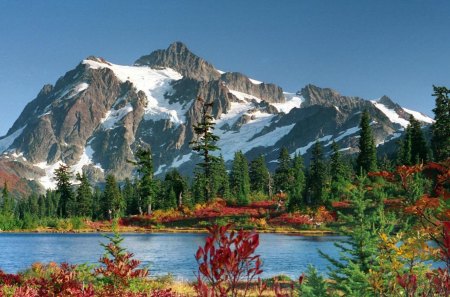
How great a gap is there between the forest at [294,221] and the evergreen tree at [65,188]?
26cm

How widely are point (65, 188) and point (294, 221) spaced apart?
48.7m

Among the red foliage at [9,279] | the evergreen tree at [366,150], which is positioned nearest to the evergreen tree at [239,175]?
A: the evergreen tree at [366,150]

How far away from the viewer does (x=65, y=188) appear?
89188 millimetres

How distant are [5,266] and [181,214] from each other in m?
39.2

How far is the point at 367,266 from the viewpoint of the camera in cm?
941

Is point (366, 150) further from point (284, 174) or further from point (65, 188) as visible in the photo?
point (65, 188)

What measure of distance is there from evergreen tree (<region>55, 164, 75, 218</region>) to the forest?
0.86 ft

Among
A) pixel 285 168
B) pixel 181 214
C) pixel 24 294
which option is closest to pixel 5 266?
pixel 24 294

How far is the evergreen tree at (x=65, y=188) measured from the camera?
287ft

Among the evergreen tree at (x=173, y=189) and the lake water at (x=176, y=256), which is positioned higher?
the evergreen tree at (x=173, y=189)

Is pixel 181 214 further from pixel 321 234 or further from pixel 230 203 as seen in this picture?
pixel 321 234

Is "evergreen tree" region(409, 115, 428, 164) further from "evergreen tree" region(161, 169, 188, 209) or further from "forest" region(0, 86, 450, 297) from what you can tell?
"evergreen tree" region(161, 169, 188, 209)

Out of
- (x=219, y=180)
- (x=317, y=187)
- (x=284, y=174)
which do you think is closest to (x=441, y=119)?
(x=317, y=187)

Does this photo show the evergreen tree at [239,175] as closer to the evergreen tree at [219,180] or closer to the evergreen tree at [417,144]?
the evergreen tree at [219,180]
